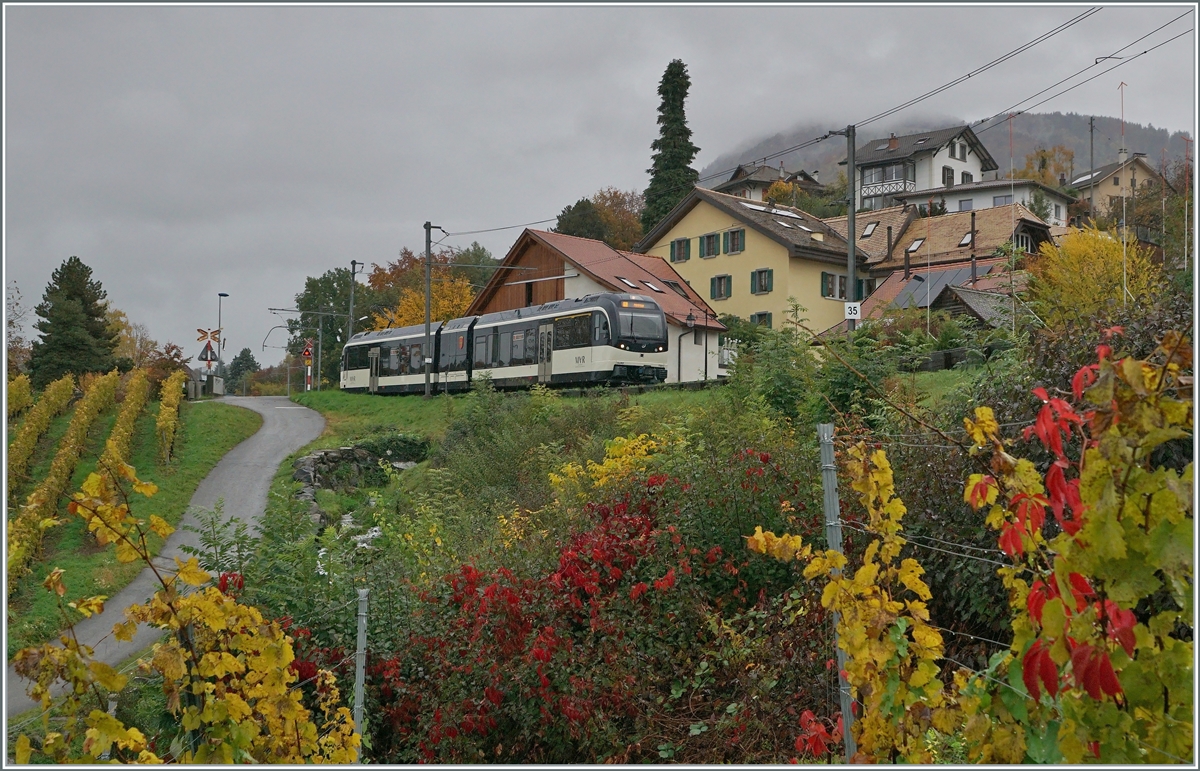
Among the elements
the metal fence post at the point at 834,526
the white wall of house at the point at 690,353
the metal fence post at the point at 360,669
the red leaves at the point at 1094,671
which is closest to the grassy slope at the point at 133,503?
the metal fence post at the point at 360,669

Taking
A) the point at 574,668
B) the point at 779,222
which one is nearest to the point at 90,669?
the point at 574,668

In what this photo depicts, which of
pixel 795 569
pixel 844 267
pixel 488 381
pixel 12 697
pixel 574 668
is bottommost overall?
pixel 12 697

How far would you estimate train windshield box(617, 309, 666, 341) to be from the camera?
2677 centimetres

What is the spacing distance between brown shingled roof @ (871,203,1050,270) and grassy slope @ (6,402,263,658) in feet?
92.5

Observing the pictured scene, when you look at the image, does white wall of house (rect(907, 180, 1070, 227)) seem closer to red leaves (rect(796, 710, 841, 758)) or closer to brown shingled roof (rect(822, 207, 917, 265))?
brown shingled roof (rect(822, 207, 917, 265))

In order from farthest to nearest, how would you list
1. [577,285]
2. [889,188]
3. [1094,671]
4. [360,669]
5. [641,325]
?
[889,188] → [577,285] → [641,325] → [360,669] → [1094,671]

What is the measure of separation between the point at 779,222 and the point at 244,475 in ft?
84.3

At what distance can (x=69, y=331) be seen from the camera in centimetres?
3158

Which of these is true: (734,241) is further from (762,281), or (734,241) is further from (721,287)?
(762,281)

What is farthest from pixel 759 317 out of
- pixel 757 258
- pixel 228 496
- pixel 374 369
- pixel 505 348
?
pixel 228 496

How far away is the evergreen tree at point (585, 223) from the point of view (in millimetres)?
59438

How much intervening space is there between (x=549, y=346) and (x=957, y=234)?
24.1 metres

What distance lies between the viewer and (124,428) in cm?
2269

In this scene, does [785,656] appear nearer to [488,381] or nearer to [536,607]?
[536,607]
